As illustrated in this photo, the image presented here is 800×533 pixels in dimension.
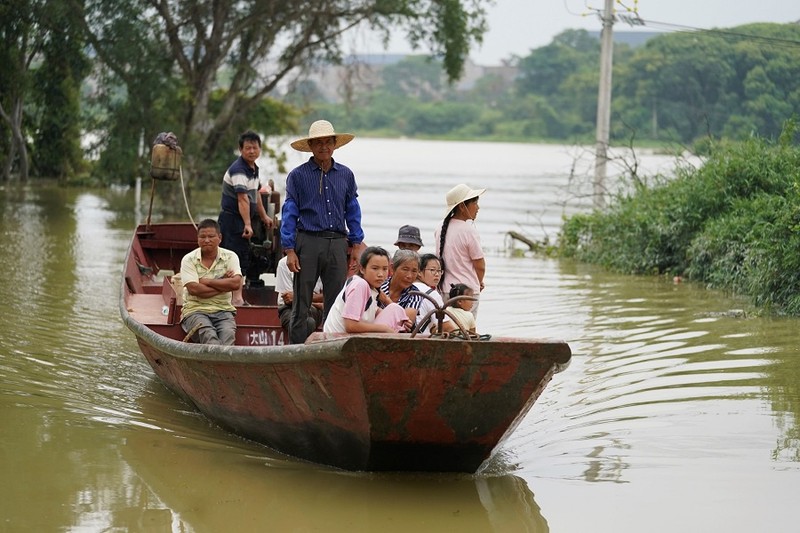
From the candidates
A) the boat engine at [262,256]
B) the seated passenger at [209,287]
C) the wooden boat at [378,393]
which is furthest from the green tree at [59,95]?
the wooden boat at [378,393]

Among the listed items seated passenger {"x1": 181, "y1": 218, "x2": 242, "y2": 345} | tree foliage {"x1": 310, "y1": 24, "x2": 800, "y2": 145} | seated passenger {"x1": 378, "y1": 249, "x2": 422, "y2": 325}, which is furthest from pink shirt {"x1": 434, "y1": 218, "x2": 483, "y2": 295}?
tree foliage {"x1": 310, "y1": 24, "x2": 800, "y2": 145}

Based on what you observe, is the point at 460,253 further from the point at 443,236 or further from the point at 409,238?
the point at 409,238

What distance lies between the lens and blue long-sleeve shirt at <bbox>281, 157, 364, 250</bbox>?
7.60m

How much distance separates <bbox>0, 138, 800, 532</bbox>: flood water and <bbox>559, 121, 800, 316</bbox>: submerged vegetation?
1.71 ft

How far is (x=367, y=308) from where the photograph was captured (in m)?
6.67

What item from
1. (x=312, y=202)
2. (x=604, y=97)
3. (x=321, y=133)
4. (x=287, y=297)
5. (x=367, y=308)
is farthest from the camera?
(x=604, y=97)

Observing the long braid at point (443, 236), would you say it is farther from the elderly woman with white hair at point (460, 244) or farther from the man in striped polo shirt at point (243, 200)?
the man in striped polo shirt at point (243, 200)

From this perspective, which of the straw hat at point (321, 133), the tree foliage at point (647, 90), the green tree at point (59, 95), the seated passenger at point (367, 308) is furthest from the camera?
the tree foliage at point (647, 90)

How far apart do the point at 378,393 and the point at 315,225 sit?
6.20ft

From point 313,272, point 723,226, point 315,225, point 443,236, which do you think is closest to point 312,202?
point 315,225

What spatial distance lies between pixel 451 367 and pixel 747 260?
740 cm

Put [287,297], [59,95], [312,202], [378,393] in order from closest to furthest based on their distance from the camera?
[378,393]
[312,202]
[287,297]
[59,95]

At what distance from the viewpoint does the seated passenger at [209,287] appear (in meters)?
8.00

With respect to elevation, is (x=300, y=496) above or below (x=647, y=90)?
below
